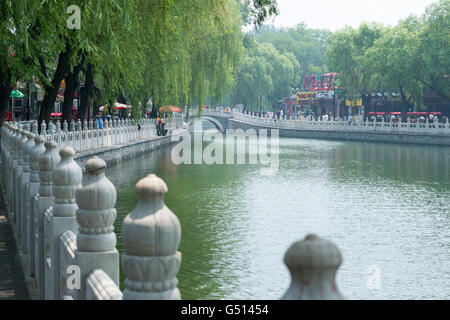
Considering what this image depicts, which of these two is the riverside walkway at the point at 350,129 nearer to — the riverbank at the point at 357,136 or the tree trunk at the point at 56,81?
the riverbank at the point at 357,136

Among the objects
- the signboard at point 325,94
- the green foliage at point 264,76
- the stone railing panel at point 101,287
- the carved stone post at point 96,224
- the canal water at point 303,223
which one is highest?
the green foliage at point 264,76

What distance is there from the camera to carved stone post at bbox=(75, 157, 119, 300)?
3.66 m

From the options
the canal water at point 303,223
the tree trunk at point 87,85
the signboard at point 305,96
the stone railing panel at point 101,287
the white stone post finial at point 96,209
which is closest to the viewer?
the stone railing panel at point 101,287

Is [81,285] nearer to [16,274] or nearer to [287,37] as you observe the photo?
[16,274]

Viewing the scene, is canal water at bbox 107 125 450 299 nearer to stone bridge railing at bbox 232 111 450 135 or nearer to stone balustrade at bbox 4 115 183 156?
stone balustrade at bbox 4 115 183 156

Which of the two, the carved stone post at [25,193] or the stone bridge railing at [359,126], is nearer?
the carved stone post at [25,193]

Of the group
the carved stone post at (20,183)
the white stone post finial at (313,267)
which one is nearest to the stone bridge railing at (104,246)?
the white stone post finial at (313,267)

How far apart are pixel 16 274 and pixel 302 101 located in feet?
252

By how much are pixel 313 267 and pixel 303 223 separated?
1145cm

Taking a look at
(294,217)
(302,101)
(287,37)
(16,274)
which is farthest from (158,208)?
(287,37)

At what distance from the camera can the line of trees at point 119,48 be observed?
10.8 meters

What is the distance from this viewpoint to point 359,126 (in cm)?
5312

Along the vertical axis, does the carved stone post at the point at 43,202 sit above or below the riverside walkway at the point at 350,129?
below

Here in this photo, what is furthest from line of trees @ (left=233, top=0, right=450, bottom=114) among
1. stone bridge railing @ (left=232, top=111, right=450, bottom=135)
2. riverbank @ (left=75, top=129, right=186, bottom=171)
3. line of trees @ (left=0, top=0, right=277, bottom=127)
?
riverbank @ (left=75, top=129, right=186, bottom=171)
